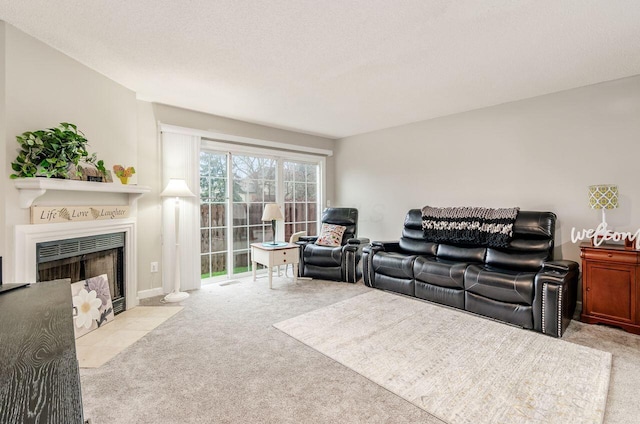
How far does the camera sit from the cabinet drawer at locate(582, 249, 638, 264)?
269cm

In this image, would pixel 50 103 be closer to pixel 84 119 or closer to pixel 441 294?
pixel 84 119

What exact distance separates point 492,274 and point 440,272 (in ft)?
1.74

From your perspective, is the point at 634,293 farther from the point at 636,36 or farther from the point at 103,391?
the point at 103,391

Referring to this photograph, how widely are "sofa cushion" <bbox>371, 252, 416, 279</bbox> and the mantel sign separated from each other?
306 centimetres

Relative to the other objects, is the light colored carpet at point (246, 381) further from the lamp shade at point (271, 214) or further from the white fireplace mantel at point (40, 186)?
the lamp shade at point (271, 214)

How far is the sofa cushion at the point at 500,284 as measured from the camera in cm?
279

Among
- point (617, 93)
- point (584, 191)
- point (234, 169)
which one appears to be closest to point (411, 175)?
point (584, 191)

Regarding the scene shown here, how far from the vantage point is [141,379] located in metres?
2.04

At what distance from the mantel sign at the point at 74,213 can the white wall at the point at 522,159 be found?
12.4 feet

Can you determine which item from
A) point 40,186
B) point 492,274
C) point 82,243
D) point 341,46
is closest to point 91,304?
point 82,243

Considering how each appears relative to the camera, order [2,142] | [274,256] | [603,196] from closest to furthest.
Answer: [2,142], [603,196], [274,256]

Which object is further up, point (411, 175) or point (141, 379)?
point (411, 175)

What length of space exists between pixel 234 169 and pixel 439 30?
332cm

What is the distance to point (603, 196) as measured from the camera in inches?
117
